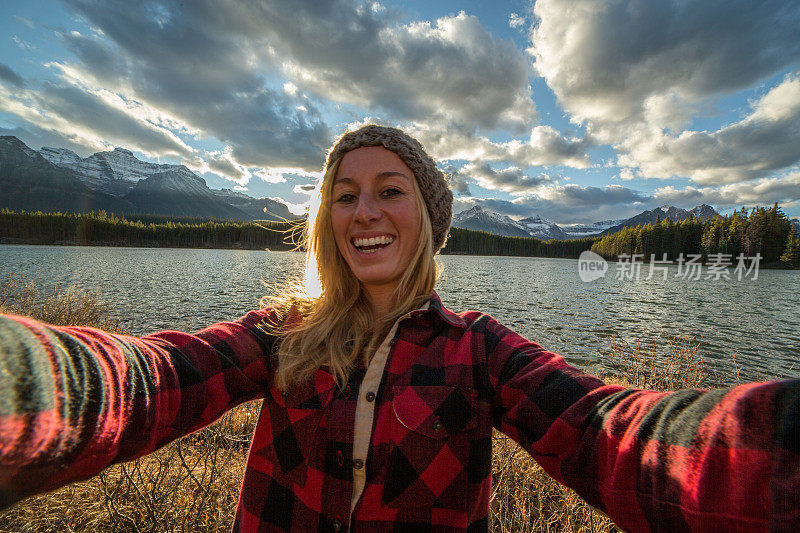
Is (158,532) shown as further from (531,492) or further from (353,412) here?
(531,492)

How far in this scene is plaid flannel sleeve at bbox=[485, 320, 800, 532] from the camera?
83 centimetres

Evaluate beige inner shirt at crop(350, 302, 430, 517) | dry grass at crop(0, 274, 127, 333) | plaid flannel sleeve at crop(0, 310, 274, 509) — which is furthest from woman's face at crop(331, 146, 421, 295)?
dry grass at crop(0, 274, 127, 333)

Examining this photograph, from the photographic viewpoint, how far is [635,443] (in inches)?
43.8

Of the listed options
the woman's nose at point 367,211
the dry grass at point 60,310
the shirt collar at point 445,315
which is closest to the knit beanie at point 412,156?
the woman's nose at point 367,211

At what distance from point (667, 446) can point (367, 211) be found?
194 cm

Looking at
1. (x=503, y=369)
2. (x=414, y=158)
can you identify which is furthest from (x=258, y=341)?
(x=414, y=158)

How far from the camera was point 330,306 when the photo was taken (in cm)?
245

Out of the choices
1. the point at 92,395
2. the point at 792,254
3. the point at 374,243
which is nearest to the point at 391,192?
the point at 374,243

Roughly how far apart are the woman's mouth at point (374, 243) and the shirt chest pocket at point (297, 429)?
38.1 inches

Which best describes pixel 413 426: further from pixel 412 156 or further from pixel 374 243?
pixel 412 156

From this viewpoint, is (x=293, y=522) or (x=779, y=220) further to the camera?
(x=779, y=220)

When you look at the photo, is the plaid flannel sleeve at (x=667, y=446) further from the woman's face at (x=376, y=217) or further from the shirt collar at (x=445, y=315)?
the woman's face at (x=376, y=217)

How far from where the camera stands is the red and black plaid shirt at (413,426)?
863 mm

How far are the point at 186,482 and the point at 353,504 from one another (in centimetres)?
334
